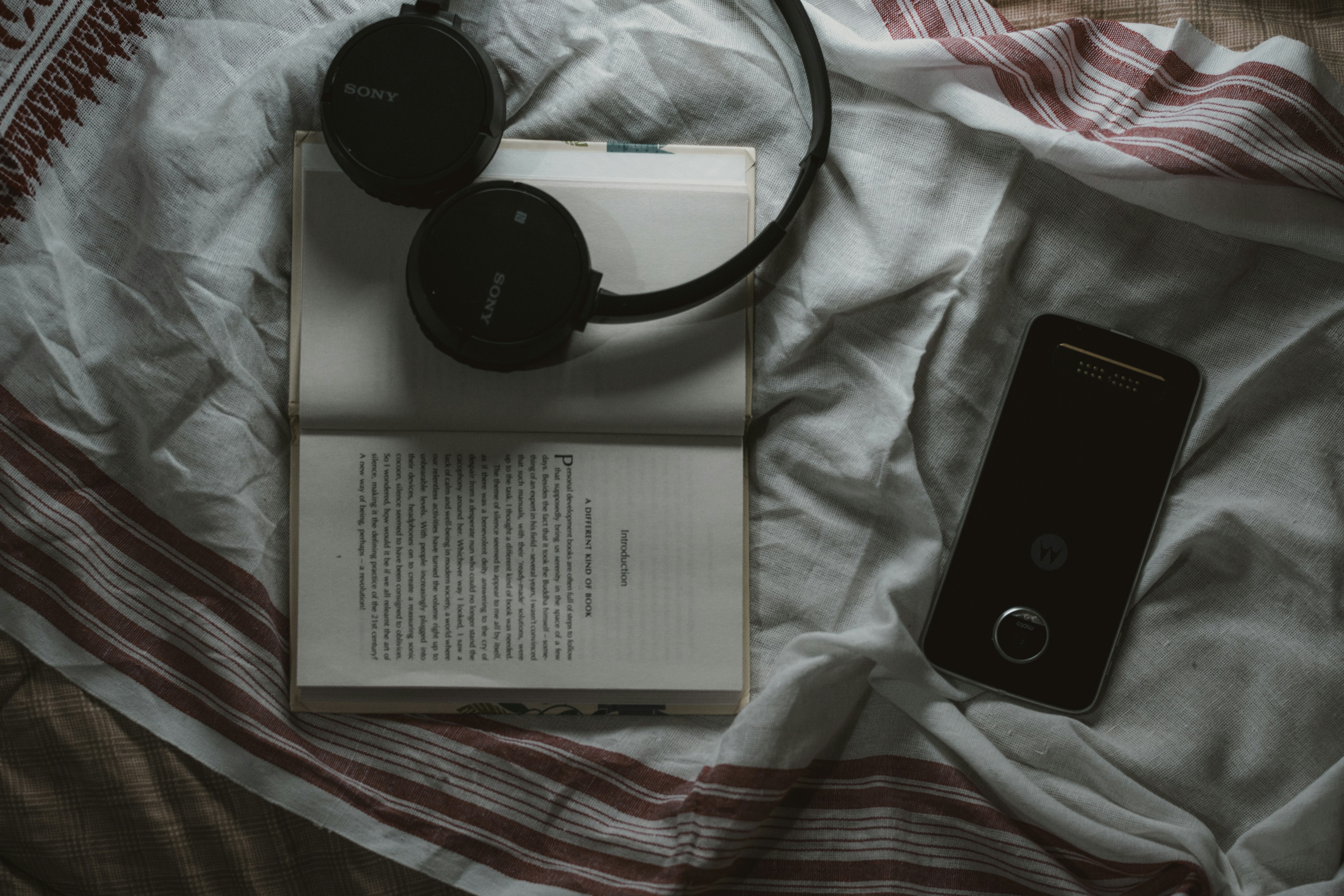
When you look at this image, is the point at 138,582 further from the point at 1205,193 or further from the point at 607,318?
the point at 1205,193

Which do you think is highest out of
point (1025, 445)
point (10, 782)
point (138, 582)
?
point (1025, 445)

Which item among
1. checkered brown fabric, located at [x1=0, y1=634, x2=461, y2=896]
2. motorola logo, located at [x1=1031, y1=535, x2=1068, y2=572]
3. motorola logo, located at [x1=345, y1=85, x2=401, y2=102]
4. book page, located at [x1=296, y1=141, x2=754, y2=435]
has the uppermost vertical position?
motorola logo, located at [x1=345, y1=85, x2=401, y2=102]

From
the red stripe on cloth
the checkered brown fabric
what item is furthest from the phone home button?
the red stripe on cloth

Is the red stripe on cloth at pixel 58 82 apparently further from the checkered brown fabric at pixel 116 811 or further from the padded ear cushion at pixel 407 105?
the checkered brown fabric at pixel 116 811

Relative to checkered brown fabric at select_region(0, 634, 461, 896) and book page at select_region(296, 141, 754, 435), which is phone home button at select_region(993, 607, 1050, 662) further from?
checkered brown fabric at select_region(0, 634, 461, 896)

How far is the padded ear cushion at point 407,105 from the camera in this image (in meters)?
0.59

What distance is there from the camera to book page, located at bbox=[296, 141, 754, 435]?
0.63 m

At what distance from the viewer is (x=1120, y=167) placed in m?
0.64

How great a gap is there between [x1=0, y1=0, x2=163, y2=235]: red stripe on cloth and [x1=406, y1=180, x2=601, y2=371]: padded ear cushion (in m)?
0.26

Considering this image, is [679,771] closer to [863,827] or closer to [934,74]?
[863,827]

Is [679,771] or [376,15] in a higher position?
[376,15]

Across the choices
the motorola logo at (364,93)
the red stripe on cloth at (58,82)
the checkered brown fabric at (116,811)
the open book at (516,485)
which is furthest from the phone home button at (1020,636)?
the red stripe on cloth at (58,82)

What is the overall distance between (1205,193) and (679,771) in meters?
0.52

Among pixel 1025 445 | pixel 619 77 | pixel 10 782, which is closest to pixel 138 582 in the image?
pixel 10 782
